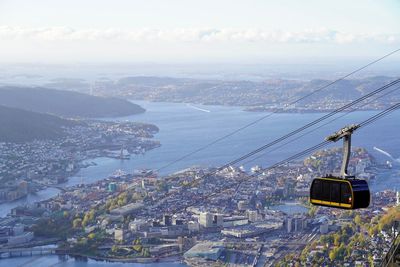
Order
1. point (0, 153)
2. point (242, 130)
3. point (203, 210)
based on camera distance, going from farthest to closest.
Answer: point (242, 130) < point (0, 153) < point (203, 210)

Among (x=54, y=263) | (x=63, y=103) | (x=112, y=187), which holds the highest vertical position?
(x=54, y=263)

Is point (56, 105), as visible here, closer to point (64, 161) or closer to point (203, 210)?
point (64, 161)

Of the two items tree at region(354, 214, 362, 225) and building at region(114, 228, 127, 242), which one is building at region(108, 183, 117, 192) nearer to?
building at region(114, 228, 127, 242)

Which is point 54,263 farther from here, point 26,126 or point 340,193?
point 26,126

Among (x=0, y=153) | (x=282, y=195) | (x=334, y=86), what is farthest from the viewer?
(x=334, y=86)

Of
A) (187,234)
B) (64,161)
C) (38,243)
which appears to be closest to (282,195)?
(187,234)

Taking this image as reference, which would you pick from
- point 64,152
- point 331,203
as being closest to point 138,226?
point 331,203

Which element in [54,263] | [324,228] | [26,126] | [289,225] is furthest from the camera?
[26,126]

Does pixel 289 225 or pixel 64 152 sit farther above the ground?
pixel 289 225

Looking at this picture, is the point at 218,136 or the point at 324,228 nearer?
the point at 324,228
